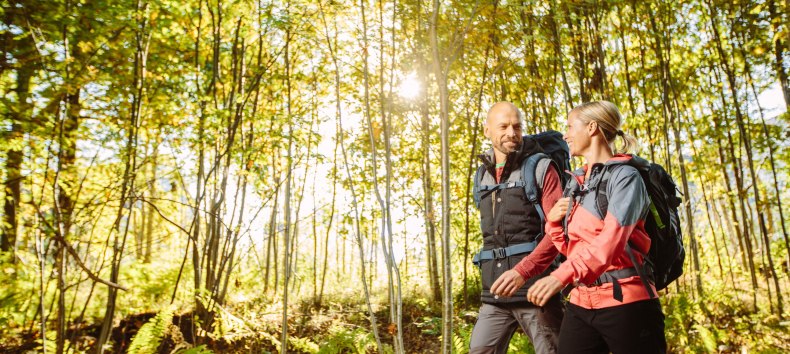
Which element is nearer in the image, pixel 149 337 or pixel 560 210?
pixel 560 210

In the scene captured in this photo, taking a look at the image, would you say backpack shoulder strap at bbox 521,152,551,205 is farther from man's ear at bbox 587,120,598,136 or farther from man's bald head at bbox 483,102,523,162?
man's ear at bbox 587,120,598,136

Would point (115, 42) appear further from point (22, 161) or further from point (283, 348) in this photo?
point (283, 348)

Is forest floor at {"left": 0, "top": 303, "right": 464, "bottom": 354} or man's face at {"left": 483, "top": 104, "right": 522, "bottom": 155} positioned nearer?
man's face at {"left": 483, "top": 104, "right": 522, "bottom": 155}

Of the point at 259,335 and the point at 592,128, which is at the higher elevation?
the point at 592,128

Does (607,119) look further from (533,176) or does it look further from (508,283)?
(508,283)

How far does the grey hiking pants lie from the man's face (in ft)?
2.79

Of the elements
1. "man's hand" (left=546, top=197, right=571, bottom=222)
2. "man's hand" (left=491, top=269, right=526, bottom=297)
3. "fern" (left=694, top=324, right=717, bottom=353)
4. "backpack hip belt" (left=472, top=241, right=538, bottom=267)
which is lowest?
"fern" (left=694, top=324, right=717, bottom=353)

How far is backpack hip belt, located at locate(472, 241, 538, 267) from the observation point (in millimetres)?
2156

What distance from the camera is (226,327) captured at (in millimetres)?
5434

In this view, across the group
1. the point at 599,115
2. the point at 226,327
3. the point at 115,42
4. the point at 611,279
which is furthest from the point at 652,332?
the point at 115,42

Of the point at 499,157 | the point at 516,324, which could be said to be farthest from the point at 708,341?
the point at 499,157

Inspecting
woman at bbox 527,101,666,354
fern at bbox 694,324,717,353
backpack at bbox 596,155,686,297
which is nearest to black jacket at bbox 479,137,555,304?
woman at bbox 527,101,666,354

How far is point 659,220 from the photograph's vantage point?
158cm

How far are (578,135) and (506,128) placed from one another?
1.68 ft
